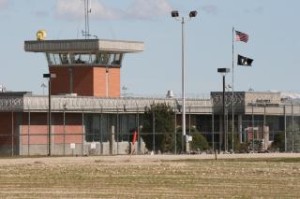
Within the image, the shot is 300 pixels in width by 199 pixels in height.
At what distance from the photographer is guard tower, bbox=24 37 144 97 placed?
4296 inches

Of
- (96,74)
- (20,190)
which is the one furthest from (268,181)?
(96,74)

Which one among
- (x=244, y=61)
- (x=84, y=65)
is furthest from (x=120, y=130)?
(x=84, y=65)

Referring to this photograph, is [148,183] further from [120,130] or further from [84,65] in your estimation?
[84,65]

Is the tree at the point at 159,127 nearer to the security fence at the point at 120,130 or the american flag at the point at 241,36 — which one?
the security fence at the point at 120,130

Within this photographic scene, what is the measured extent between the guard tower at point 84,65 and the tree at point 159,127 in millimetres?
14772

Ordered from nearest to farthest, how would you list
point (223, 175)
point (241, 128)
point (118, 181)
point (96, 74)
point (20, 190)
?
point (20, 190), point (118, 181), point (223, 175), point (241, 128), point (96, 74)

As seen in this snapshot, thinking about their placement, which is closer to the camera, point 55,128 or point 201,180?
point 201,180

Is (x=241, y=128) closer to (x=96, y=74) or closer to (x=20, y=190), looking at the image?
(x=96, y=74)

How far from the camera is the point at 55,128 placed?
90750 millimetres

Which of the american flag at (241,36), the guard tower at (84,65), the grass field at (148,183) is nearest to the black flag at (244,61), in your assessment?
the american flag at (241,36)

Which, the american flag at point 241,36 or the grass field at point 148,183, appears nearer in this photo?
the grass field at point 148,183

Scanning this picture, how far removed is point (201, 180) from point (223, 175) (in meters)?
3.30

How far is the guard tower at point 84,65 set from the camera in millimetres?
109125

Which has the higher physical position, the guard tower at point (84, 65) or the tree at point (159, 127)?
the guard tower at point (84, 65)
